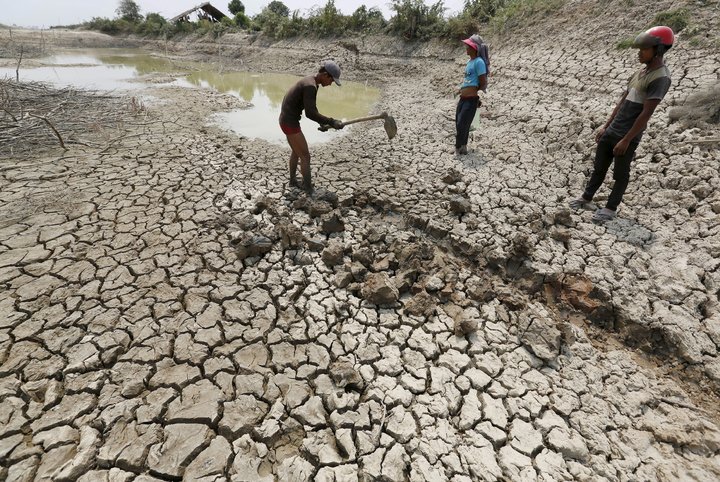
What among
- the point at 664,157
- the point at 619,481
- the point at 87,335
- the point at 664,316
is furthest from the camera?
the point at 664,157

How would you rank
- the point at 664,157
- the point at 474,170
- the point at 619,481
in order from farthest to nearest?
1. the point at 474,170
2. the point at 664,157
3. the point at 619,481

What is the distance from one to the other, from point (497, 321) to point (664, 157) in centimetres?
327

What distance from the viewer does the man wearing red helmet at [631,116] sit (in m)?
2.80

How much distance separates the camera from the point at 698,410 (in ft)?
6.83

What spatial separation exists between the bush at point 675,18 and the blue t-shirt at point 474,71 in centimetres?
419

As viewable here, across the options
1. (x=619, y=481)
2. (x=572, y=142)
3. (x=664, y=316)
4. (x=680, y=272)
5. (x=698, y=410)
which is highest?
(x=572, y=142)

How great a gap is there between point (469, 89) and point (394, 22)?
39.3 feet

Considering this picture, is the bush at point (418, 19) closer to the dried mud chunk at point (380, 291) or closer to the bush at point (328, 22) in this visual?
the bush at point (328, 22)

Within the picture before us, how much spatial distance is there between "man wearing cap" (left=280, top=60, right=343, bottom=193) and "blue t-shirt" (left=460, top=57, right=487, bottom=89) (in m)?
2.03

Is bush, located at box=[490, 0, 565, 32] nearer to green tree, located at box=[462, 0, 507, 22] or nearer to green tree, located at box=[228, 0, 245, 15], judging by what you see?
green tree, located at box=[462, 0, 507, 22]

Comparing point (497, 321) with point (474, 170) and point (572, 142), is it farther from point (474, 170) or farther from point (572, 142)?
point (572, 142)

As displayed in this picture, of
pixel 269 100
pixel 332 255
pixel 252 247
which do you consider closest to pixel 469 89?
pixel 332 255

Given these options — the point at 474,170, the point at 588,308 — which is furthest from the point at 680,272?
the point at 474,170

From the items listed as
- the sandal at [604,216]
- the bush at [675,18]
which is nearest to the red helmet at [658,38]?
the sandal at [604,216]
